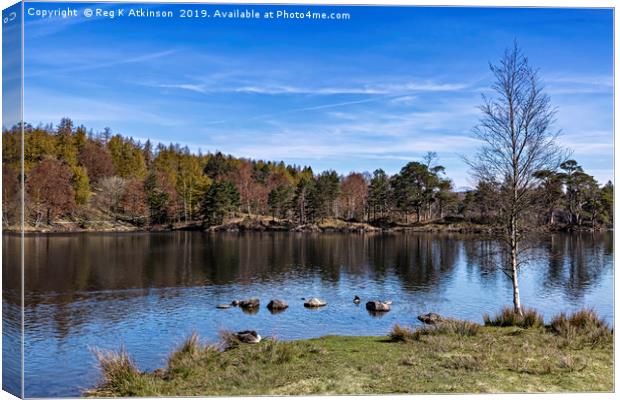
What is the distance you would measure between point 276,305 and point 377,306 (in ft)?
14.3

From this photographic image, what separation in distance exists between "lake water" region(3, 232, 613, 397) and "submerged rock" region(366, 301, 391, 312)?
16.1 inches

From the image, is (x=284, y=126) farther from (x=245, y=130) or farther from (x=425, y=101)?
(x=425, y=101)

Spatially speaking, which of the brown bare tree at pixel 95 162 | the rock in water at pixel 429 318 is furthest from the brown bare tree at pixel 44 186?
the brown bare tree at pixel 95 162

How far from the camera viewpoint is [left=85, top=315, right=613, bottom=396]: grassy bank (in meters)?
10.4

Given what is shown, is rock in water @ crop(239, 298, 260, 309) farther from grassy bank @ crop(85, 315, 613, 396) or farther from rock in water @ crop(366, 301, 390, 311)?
grassy bank @ crop(85, 315, 613, 396)

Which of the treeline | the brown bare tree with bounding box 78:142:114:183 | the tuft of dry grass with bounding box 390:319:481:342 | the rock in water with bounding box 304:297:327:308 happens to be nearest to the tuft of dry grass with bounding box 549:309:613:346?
the tuft of dry grass with bounding box 390:319:481:342

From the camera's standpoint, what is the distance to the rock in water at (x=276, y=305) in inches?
1004

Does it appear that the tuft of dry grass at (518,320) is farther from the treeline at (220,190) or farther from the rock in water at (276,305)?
the treeline at (220,190)

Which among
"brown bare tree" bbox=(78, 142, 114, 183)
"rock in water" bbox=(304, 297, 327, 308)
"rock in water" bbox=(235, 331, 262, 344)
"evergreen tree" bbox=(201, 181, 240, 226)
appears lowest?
"rock in water" bbox=(304, 297, 327, 308)

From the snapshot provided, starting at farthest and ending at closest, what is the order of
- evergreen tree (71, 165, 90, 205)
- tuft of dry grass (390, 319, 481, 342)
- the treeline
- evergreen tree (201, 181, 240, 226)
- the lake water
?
1. evergreen tree (201, 181, 240, 226)
2. the treeline
3. evergreen tree (71, 165, 90, 205)
4. the lake water
5. tuft of dry grass (390, 319, 481, 342)

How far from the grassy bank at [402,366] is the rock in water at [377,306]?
31.4ft

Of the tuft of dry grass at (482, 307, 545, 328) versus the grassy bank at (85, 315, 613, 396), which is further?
the tuft of dry grass at (482, 307, 545, 328)

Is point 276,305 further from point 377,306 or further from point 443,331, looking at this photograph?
point 443,331

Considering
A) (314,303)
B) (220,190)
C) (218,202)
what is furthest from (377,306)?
(218,202)
